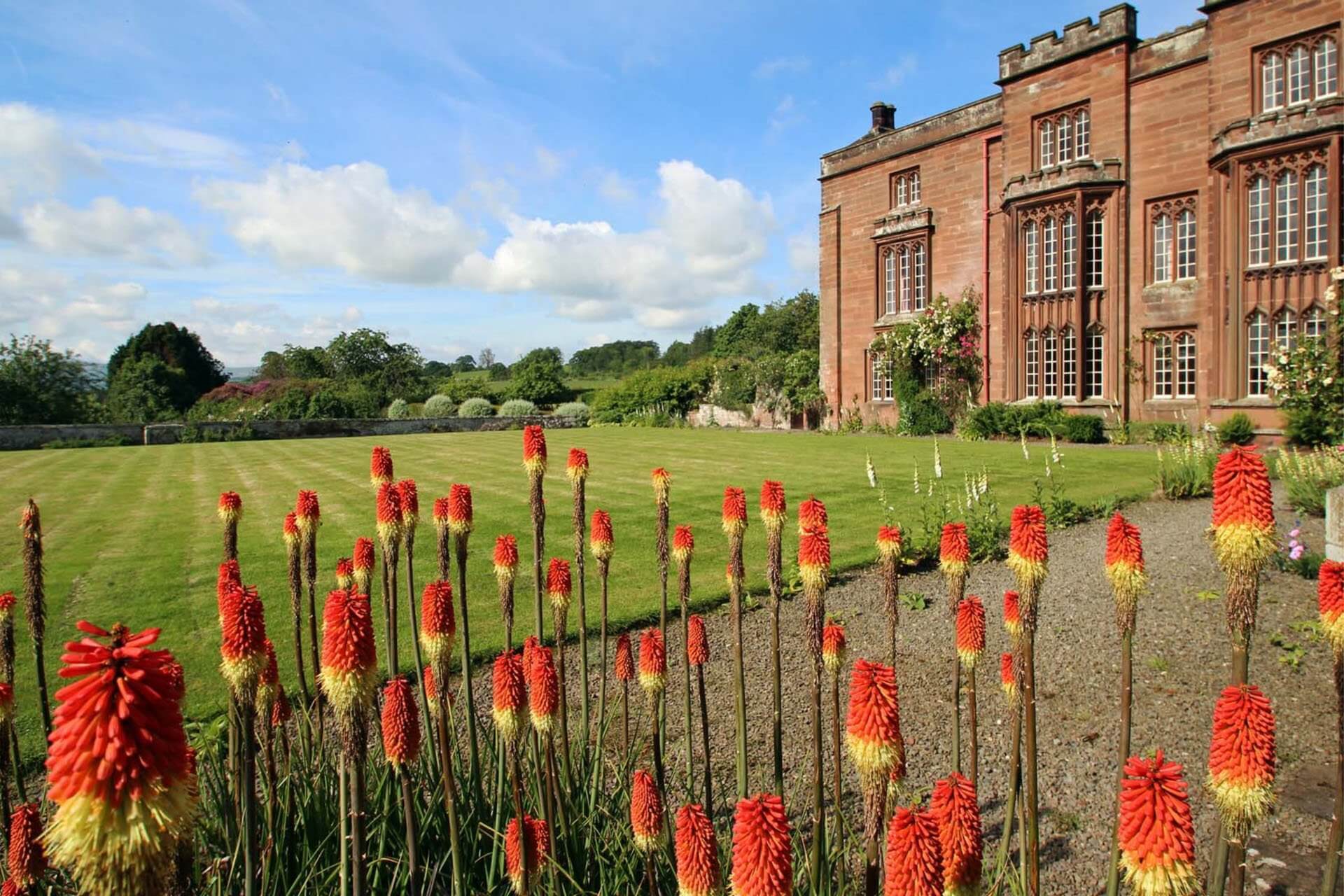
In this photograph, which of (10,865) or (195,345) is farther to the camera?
(195,345)

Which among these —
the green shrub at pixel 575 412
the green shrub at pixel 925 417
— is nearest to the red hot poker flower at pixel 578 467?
the green shrub at pixel 925 417

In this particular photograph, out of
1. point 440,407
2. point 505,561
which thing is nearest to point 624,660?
point 505,561

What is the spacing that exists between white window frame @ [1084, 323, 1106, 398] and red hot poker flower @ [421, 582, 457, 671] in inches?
1245

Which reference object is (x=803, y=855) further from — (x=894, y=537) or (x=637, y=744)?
(x=637, y=744)

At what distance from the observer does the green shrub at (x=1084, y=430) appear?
27.5m

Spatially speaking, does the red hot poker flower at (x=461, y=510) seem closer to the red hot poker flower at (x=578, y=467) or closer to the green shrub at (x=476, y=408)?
the red hot poker flower at (x=578, y=467)

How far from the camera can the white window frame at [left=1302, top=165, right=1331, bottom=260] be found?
78.3 feet

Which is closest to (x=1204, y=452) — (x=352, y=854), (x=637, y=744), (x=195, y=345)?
(x=637, y=744)

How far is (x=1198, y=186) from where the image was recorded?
26.9 m

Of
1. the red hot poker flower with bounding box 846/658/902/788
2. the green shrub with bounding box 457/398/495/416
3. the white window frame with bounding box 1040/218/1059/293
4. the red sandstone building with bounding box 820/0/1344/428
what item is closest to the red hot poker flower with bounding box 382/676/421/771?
the red hot poker flower with bounding box 846/658/902/788

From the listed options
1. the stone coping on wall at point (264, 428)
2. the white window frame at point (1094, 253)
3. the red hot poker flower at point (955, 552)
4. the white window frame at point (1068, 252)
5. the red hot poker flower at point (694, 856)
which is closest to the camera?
the red hot poker flower at point (694, 856)

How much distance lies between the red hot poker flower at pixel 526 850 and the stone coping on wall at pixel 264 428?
28.8 meters

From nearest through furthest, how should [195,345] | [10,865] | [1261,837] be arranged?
[10,865]
[1261,837]
[195,345]

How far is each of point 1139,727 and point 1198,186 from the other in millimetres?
27485
